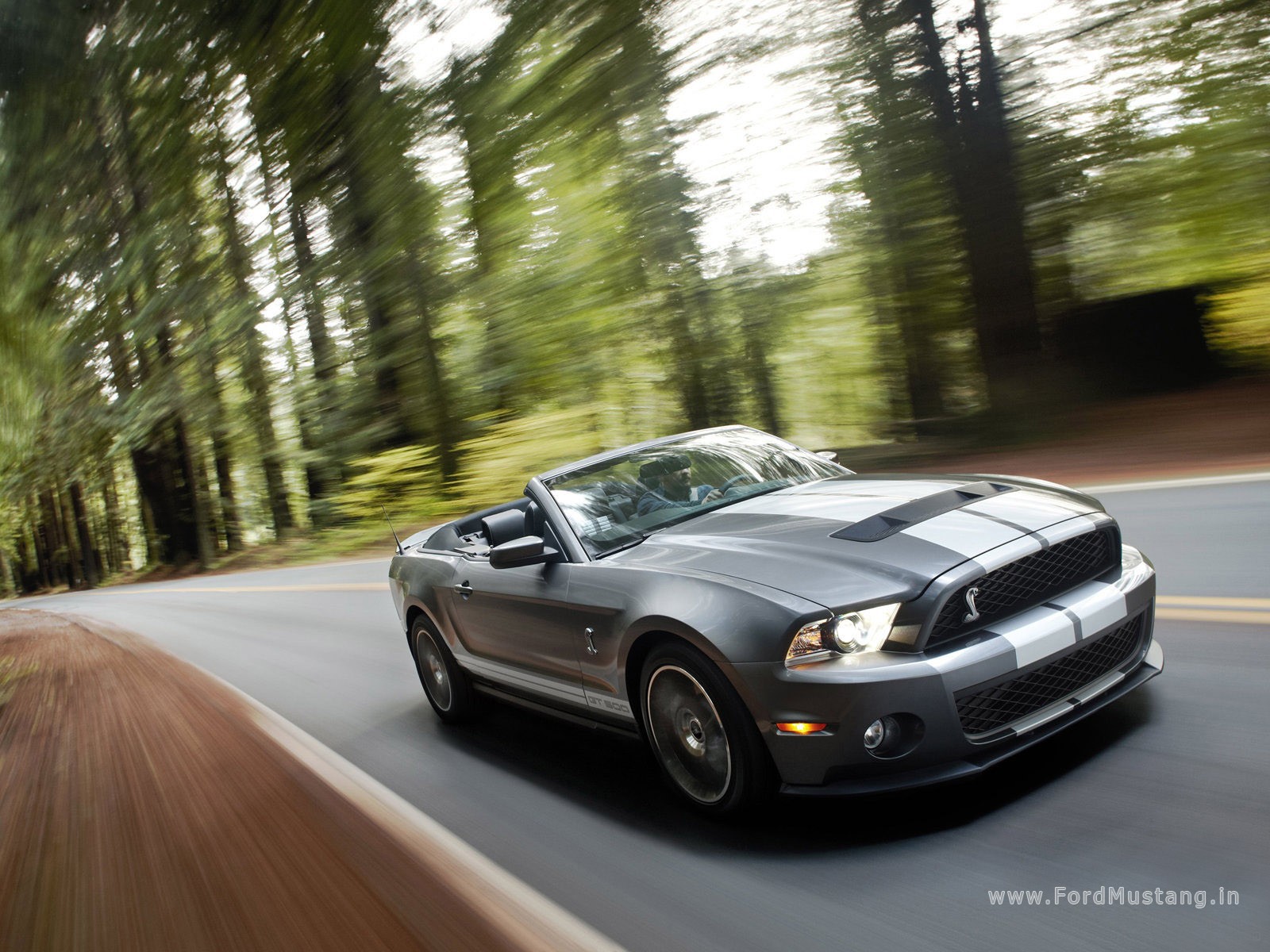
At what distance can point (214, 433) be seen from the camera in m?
2.42

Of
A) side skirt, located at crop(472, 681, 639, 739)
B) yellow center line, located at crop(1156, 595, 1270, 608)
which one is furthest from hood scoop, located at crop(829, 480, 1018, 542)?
yellow center line, located at crop(1156, 595, 1270, 608)

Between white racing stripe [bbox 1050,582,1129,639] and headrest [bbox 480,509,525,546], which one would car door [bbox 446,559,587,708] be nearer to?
headrest [bbox 480,509,525,546]

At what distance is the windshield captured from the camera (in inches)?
176

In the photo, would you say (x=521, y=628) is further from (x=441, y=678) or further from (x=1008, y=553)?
(x=1008, y=553)

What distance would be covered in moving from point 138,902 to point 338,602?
788 centimetres

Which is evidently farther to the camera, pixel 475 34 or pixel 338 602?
pixel 338 602

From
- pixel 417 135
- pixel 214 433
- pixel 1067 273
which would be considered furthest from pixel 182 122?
pixel 1067 273

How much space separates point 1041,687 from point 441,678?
3.48m

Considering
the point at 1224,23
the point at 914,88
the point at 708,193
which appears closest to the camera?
the point at 1224,23

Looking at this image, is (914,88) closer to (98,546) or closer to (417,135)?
(417,135)

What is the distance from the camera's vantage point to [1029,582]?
3326mm

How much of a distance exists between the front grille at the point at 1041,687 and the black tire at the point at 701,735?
26.4 inches

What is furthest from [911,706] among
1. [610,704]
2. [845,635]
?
[610,704]

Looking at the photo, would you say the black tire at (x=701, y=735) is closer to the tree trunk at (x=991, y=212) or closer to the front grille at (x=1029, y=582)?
the front grille at (x=1029, y=582)
